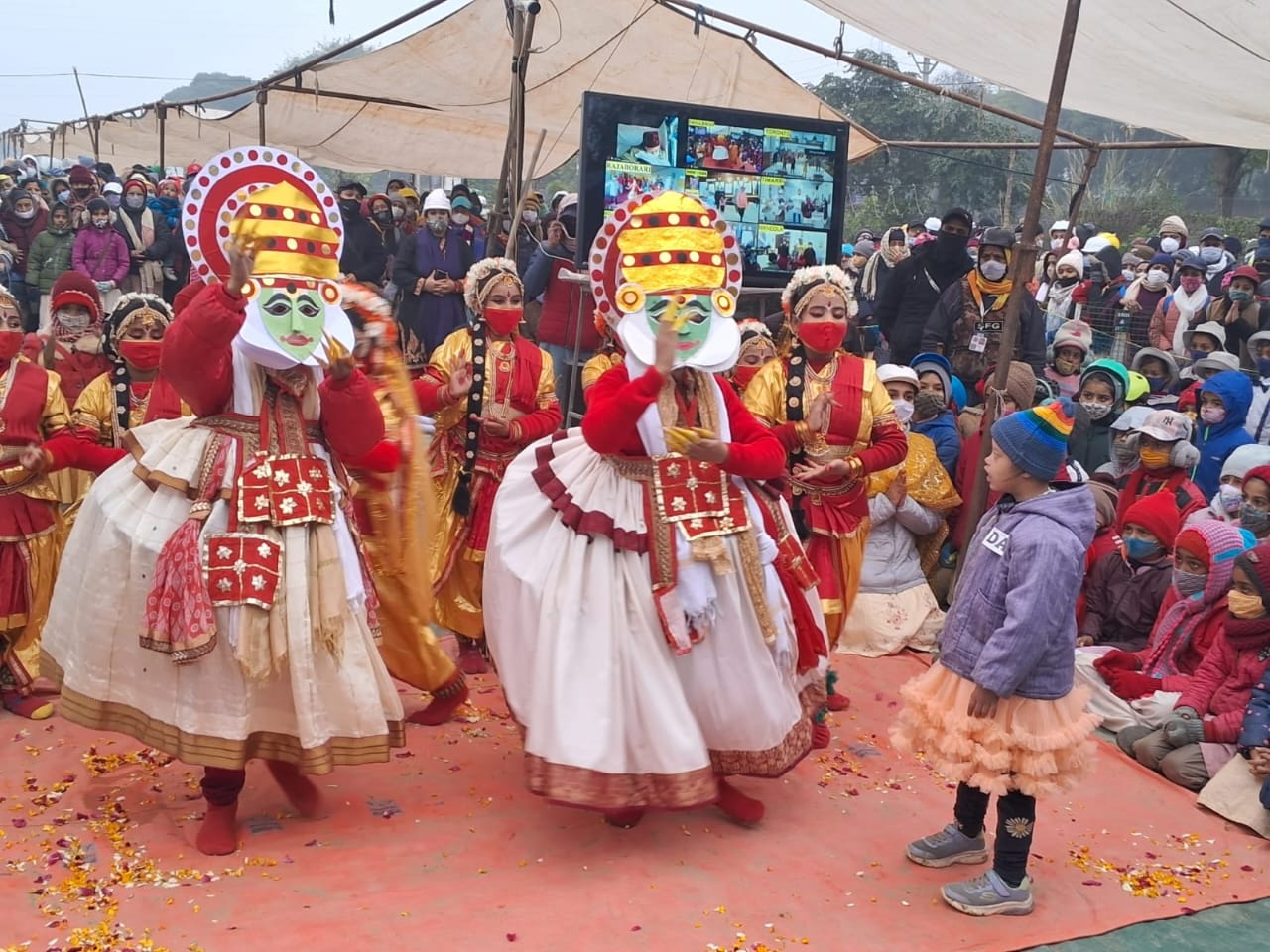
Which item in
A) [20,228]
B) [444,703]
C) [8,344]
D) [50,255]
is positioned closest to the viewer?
[444,703]

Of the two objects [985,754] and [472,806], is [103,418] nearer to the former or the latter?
[472,806]

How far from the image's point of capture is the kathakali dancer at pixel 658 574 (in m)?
3.81

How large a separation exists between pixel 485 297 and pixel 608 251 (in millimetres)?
1617

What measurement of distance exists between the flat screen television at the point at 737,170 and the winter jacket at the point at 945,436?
51.2 inches

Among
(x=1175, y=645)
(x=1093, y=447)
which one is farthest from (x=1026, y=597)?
(x=1093, y=447)

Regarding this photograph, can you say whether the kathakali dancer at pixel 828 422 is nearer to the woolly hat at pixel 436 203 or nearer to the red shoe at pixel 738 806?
the red shoe at pixel 738 806

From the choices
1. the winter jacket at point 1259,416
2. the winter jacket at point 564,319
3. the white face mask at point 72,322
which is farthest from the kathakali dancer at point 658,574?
the winter jacket at point 1259,416

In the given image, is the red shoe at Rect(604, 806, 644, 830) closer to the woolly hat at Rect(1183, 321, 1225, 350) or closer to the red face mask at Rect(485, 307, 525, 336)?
the red face mask at Rect(485, 307, 525, 336)

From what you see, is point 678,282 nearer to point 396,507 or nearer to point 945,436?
point 396,507

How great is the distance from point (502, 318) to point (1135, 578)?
3216 millimetres

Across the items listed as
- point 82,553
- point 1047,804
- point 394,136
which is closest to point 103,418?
point 82,553

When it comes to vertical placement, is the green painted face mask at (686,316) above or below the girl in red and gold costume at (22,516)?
above

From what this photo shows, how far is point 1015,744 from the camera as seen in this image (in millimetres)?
3539

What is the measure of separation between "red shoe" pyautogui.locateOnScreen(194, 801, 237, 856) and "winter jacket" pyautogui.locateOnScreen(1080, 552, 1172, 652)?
402 centimetres
